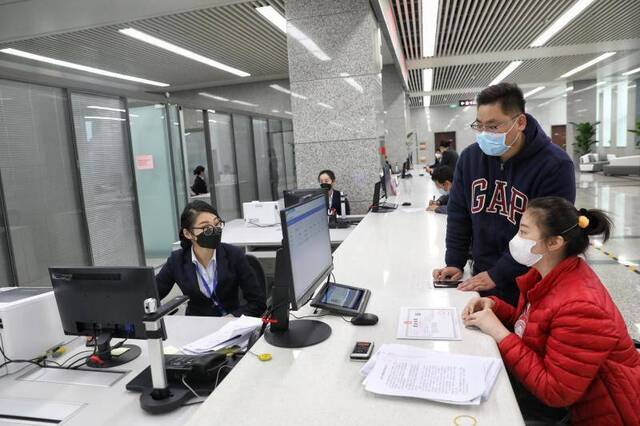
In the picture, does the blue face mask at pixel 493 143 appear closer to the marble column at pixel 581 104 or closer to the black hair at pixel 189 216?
the black hair at pixel 189 216

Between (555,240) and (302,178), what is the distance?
3836mm

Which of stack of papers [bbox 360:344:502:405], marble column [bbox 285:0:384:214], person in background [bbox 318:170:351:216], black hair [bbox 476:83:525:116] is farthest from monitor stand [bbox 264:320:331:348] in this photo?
marble column [bbox 285:0:384:214]

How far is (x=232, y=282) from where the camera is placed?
2.55 meters

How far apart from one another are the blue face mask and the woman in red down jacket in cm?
50

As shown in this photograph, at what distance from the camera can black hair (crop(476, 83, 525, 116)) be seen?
1.98 meters

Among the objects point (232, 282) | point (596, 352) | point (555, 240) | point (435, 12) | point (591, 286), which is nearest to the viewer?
point (596, 352)

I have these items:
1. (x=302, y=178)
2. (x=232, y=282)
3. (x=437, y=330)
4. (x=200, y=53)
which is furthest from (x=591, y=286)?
(x=200, y=53)

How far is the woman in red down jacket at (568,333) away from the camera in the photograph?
1303mm

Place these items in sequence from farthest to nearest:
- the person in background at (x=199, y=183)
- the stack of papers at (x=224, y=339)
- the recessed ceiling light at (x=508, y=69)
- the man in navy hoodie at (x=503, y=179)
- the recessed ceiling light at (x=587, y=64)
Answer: the recessed ceiling light at (x=508, y=69), the recessed ceiling light at (x=587, y=64), the person in background at (x=199, y=183), the man in navy hoodie at (x=503, y=179), the stack of papers at (x=224, y=339)

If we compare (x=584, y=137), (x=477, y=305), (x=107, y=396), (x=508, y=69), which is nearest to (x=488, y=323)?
(x=477, y=305)

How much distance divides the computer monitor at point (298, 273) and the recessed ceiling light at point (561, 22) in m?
7.46

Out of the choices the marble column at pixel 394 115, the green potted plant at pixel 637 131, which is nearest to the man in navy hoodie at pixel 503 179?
the marble column at pixel 394 115

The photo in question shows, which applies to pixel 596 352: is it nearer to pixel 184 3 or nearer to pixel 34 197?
pixel 34 197

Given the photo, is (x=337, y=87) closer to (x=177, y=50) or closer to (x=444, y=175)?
(x=444, y=175)
